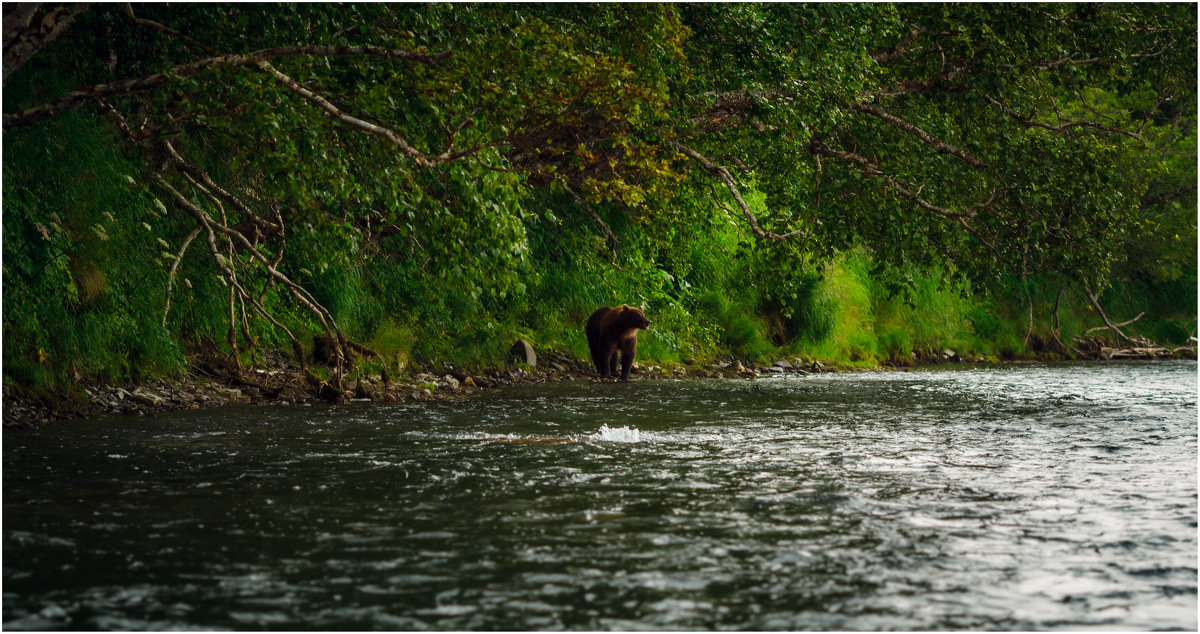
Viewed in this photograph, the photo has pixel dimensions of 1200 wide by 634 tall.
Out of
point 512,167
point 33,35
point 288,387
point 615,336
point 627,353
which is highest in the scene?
point 33,35

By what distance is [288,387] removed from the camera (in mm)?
12562

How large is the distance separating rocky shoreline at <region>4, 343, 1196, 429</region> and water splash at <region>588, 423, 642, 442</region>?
3.81m

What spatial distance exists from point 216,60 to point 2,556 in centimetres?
481

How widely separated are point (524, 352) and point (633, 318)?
1.93 m

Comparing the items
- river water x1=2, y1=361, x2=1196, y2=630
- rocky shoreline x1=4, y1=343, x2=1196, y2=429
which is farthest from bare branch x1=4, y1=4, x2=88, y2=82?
rocky shoreline x1=4, y1=343, x2=1196, y2=429

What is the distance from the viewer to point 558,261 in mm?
19125

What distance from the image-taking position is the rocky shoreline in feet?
33.5

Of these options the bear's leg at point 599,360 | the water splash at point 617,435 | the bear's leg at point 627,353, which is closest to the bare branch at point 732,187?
the bear's leg at point 627,353

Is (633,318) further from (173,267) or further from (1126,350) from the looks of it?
(1126,350)

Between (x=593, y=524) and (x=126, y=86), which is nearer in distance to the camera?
(x=593, y=524)

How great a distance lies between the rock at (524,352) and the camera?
674 inches

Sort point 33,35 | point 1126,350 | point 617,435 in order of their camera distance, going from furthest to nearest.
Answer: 1. point 1126,350
2. point 617,435
3. point 33,35

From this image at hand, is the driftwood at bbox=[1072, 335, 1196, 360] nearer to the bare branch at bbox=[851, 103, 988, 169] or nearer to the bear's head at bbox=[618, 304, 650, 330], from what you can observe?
the bare branch at bbox=[851, 103, 988, 169]

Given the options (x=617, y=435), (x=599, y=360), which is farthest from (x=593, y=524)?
(x=599, y=360)
